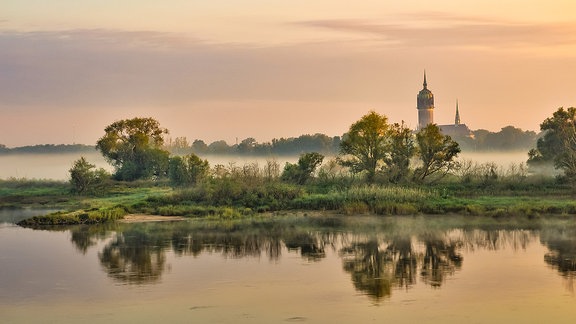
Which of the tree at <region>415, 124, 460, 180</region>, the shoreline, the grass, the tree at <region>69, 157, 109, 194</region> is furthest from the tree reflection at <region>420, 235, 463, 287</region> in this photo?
the tree at <region>69, 157, 109, 194</region>

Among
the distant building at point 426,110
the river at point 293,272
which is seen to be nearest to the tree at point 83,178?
the river at point 293,272

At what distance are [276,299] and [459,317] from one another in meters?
5.11

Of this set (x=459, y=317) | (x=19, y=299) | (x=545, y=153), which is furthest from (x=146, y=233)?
(x=545, y=153)

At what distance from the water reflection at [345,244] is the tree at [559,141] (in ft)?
60.4

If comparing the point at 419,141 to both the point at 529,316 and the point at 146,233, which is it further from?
the point at 529,316

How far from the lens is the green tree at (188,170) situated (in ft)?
199

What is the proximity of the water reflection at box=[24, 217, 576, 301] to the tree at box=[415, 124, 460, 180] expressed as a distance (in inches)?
566

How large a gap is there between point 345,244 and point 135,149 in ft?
133

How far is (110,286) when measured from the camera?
27672 millimetres

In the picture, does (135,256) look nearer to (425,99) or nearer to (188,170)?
(188,170)

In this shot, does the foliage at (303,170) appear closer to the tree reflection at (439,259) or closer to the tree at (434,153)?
the tree at (434,153)

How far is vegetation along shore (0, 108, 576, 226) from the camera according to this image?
4866cm

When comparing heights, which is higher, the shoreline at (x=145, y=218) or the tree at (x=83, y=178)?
the tree at (x=83, y=178)

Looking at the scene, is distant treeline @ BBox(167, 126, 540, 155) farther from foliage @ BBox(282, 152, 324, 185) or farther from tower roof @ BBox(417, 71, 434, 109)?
foliage @ BBox(282, 152, 324, 185)
